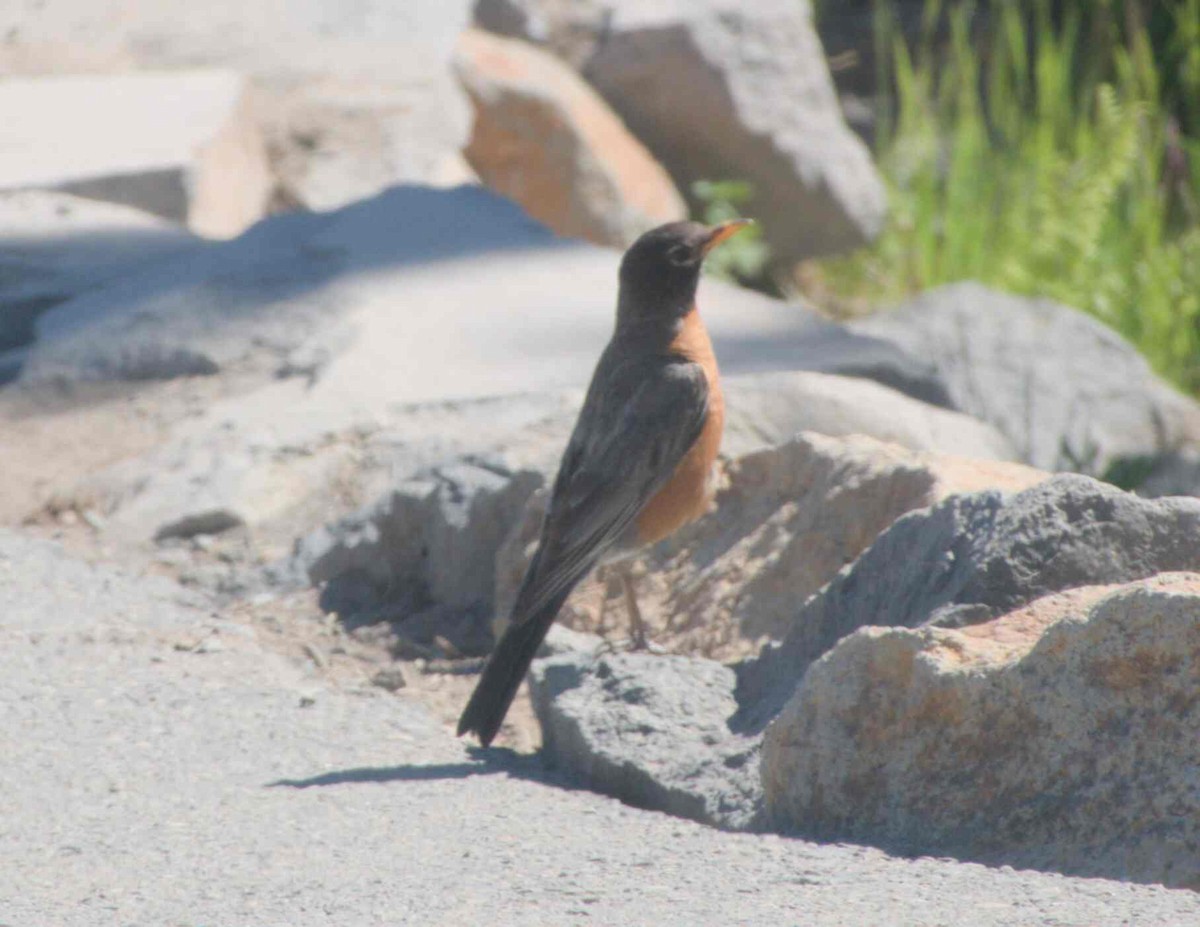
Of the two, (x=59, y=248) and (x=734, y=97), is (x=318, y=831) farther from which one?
(x=734, y=97)

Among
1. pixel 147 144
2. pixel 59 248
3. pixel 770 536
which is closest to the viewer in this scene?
pixel 770 536

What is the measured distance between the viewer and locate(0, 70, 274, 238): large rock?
765 centimetres

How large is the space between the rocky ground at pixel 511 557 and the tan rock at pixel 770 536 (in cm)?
1

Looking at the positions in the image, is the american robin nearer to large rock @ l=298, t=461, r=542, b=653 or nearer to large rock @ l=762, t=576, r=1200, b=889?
large rock @ l=298, t=461, r=542, b=653

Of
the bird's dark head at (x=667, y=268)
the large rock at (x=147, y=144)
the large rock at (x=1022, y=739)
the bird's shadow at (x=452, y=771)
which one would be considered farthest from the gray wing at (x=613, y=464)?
the large rock at (x=147, y=144)

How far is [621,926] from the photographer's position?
2.41 m

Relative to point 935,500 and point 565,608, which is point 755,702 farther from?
point 565,608

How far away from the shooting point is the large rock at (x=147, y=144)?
7652mm

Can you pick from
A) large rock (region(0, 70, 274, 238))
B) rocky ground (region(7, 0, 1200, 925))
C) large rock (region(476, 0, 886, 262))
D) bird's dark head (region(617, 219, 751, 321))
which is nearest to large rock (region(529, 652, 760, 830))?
rocky ground (region(7, 0, 1200, 925))

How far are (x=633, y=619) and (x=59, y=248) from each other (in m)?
3.48

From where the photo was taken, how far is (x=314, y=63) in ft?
30.5

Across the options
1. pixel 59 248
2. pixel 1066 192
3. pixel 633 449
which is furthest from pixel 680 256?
pixel 1066 192

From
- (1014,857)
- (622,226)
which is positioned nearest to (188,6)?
(622,226)

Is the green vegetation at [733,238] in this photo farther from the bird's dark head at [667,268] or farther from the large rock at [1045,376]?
the bird's dark head at [667,268]
